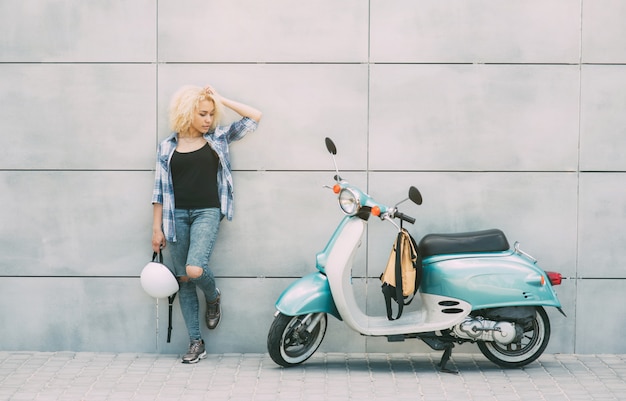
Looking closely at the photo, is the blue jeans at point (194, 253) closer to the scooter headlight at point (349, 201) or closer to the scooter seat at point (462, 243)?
the scooter headlight at point (349, 201)

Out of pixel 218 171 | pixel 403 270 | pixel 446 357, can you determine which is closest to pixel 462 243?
pixel 403 270

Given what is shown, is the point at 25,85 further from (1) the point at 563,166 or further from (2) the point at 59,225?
(1) the point at 563,166

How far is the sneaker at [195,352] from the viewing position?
7461 mm

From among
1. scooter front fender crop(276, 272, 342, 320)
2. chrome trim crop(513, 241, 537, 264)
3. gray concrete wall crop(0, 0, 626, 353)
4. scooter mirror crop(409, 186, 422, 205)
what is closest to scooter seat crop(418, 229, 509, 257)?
chrome trim crop(513, 241, 537, 264)

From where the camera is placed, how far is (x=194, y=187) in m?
7.43

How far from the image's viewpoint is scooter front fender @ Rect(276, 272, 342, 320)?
696cm

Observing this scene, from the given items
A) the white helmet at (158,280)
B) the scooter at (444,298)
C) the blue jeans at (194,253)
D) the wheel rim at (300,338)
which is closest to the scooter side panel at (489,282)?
the scooter at (444,298)

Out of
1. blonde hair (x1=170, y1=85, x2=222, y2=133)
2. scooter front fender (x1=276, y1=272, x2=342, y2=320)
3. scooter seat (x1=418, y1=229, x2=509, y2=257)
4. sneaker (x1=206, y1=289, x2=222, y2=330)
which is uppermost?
blonde hair (x1=170, y1=85, x2=222, y2=133)

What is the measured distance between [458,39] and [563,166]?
4.66 ft

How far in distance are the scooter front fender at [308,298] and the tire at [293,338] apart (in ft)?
0.36

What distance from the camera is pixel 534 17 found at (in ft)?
25.2

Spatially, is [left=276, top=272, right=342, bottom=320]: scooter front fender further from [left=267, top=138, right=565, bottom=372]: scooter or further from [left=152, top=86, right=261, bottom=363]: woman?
[left=152, top=86, right=261, bottom=363]: woman

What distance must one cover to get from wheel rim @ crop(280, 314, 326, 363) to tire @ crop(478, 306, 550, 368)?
1342 millimetres

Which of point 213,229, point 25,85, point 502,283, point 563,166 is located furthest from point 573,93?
point 25,85
